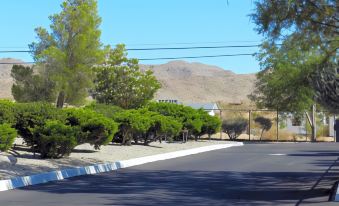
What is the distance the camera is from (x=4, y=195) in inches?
554

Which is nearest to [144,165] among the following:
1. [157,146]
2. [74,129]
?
[74,129]

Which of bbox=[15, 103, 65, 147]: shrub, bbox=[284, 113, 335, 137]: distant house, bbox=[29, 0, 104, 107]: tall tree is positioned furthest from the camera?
bbox=[284, 113, 335, 137]: distant house

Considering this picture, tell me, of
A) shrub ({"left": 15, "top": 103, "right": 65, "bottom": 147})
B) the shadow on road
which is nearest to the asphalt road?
the shadow on road

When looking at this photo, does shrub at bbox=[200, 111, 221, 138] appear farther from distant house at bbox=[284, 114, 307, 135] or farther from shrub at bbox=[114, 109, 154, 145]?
distant house at bbox=[284, 114, 307, 135]

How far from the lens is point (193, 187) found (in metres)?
15.9

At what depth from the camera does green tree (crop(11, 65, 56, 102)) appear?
38.2 meters

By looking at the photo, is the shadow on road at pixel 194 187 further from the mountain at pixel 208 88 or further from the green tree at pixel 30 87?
the mountain at pixel 208 88

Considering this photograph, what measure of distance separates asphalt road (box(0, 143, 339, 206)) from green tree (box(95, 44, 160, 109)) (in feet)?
64.2

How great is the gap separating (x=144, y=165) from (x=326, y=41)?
30.0ft

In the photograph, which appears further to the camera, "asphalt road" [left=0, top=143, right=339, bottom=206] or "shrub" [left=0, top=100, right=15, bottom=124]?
"shrub" [left=0, top=100, right=15, bottom=124]

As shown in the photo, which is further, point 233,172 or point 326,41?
point 233,172

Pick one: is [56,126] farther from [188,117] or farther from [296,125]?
[296,125]

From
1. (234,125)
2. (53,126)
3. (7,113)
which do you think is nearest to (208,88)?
(234,125)

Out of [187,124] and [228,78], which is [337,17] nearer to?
[187,124]
